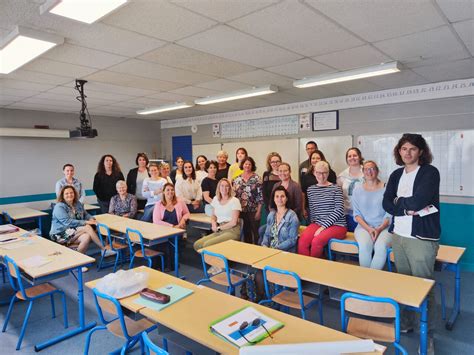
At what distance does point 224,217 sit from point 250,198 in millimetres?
475

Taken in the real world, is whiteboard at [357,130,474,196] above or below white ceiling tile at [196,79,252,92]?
below

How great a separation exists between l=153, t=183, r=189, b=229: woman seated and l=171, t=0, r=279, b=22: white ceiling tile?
2.74 m

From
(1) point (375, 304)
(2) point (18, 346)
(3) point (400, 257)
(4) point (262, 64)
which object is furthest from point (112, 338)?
(4) point (262, 64)

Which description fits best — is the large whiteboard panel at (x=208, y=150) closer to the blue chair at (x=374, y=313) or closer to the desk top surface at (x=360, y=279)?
the desk top surface at (x=360, y=279)

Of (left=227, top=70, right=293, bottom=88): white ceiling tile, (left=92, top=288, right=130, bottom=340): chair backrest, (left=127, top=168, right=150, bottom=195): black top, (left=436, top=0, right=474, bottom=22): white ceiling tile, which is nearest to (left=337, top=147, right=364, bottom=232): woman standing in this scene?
(left=227, top=70, right=293, bottom=88): white ceiling tile

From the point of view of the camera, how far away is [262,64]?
352 centimetres

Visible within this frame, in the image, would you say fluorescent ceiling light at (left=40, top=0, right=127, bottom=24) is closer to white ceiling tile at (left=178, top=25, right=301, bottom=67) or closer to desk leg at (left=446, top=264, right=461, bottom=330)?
white ceiling tile at (left=178, top=25, right=301, bottom=67)

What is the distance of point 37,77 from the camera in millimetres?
3957


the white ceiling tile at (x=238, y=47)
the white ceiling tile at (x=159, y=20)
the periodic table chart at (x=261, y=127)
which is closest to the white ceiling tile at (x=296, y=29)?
the white ceiling tile at (x=238, y=47)

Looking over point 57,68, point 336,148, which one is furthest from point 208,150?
point 57,68

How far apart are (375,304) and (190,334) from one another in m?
1.07

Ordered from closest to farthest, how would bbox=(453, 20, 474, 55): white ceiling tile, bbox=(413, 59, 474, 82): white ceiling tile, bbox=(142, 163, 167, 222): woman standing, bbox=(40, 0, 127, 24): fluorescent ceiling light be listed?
bbox=(40, 0, 127, 24): fluorescent ceiling light < bbox=(453, 20, 474, 55): white ceiling tile < bbox=(413, 59, 474, 82): white ceiling tile < bbox=(142, 163, 167, 222): woman standing

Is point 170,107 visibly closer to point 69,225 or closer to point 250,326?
point 69,225

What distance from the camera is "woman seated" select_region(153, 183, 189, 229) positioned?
456 cm
